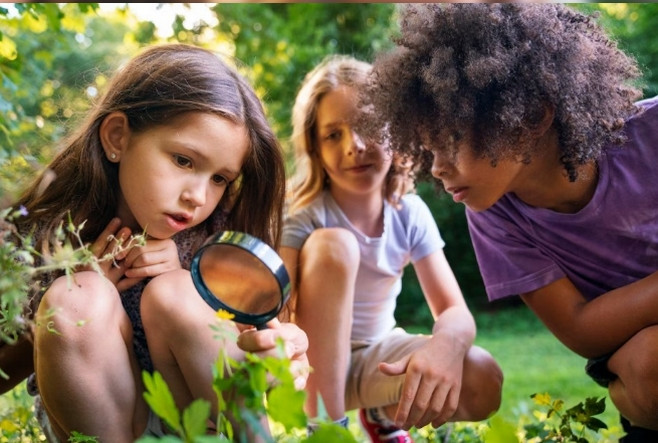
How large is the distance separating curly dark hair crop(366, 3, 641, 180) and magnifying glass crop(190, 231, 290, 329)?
→ 62cm

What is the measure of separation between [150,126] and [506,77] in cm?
74

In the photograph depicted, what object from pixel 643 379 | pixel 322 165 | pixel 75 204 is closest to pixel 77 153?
pixel 75 204

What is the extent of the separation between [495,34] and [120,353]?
982mm

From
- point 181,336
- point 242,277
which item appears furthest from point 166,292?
point 242,277

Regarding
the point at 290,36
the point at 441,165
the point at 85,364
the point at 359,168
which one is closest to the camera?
the point at 85,364

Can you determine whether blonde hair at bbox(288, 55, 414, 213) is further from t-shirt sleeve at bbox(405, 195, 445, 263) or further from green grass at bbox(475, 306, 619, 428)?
green grass at bbox(475, 306, 619, 428)

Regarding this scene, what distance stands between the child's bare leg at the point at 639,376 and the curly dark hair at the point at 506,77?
0.38 m

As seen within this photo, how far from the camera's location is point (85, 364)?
4.36 ft

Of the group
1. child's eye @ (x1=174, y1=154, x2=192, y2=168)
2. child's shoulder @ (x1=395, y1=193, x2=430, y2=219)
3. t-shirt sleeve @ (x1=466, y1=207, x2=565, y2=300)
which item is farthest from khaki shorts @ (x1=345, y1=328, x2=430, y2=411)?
child's eye @ (x1=174, y1=154, x2=192, y2=168)

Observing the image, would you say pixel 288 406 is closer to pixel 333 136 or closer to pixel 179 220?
pixel 179 220

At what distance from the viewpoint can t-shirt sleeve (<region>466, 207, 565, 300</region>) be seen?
1.74 metres

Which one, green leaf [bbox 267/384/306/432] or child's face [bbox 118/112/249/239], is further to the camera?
child's face [bbox 118/112/249/239]

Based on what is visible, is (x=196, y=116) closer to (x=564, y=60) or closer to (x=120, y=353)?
(x=120, y=353)

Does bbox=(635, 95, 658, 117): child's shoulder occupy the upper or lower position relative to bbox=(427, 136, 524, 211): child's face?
upper
